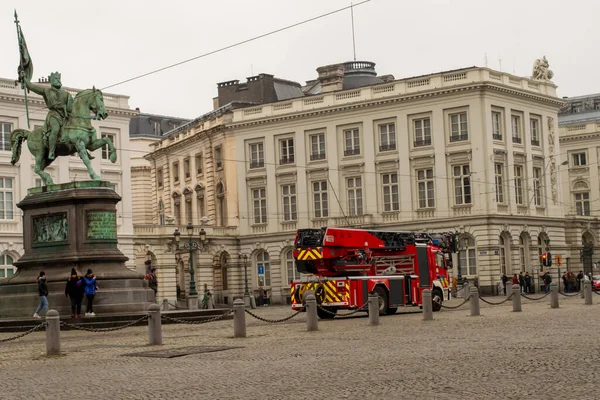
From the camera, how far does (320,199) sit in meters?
78.2

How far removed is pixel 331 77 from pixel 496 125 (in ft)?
45.7

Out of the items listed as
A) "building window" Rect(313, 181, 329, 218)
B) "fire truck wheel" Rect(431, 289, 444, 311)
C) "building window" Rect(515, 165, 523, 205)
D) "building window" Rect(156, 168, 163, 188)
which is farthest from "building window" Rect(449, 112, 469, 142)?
"fire truck wheel" Rect(431, 289, 444, 311)

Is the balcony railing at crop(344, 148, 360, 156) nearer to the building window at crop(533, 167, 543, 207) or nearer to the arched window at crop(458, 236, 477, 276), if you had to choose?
the arched window at crop(458, 236, 477, 276)

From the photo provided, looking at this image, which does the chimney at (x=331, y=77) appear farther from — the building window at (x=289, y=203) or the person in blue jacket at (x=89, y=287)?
the person in blue jacket at (x=89, y=287)

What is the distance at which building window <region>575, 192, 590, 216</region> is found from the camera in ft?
305

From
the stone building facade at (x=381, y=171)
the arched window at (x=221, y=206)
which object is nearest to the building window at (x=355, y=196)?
the stone building facade at (x=381, y=171)

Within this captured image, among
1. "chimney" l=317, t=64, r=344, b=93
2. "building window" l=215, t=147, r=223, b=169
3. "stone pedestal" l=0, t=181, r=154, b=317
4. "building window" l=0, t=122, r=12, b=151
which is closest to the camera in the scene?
"stone pedestal" l=0, t=181, r=154, b=317

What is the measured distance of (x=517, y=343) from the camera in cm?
2180

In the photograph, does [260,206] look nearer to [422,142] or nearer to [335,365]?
[422,142]

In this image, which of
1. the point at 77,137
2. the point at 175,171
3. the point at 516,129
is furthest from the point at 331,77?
the point at 77,137

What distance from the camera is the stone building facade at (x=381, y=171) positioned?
72500 millimetres

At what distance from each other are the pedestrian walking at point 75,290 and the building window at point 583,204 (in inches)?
2613

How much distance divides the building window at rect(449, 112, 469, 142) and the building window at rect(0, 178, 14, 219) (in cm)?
2780

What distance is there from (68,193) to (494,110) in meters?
43.6
